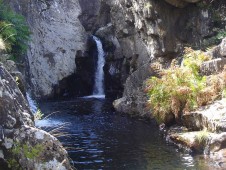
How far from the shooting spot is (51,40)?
3669cm

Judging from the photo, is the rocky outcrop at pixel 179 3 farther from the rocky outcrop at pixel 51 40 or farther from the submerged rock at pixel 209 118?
the rocky outcrop at pixel 51 40

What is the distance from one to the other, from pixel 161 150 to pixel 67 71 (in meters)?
22.7

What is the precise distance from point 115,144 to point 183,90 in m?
4.31

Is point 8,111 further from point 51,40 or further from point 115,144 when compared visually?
point 51,40

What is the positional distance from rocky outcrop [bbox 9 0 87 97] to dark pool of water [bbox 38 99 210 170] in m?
9.94

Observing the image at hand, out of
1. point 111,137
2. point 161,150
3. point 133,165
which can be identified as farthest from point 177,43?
point 133,165

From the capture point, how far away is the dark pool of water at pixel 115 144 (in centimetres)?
1320

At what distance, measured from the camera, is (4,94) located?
21.9 feet

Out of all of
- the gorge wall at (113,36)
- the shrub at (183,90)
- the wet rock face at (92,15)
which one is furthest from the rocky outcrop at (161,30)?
the wet rock face at (92,15)

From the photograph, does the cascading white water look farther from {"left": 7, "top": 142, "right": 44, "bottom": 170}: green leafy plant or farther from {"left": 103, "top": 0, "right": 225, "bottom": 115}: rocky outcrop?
{"left": 7, "top": 142, "right": 44, "bottom": 170}: green leafy plant

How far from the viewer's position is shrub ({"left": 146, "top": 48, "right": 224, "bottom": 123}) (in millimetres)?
17500

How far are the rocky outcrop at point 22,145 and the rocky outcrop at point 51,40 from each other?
88.4 ft

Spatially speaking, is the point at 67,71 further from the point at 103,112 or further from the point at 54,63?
the point at 103,112

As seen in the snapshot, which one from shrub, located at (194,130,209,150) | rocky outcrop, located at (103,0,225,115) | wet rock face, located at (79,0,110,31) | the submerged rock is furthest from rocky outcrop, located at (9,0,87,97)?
shrub, located at (194,130,209,150)
